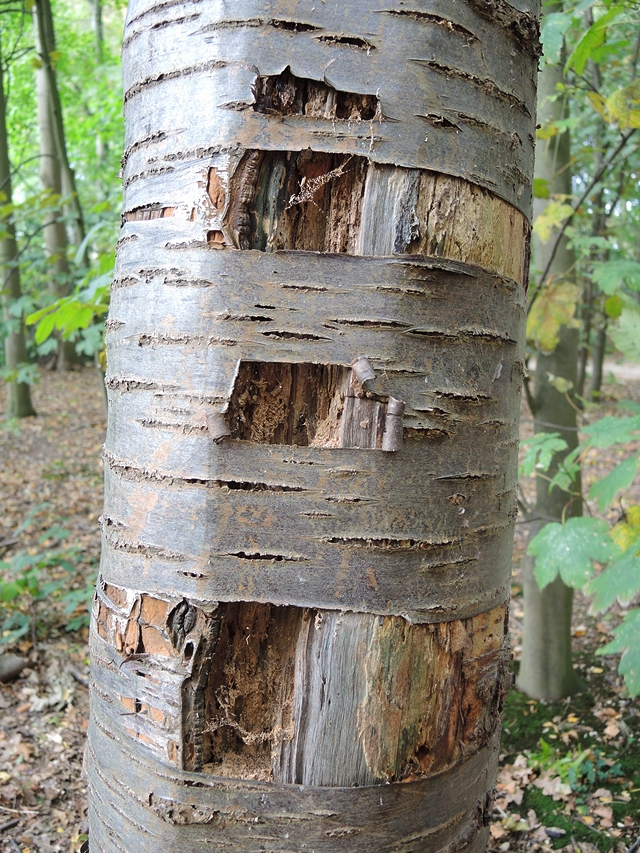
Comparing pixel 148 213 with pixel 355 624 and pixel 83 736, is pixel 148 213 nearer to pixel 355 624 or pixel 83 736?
pixel 355 624

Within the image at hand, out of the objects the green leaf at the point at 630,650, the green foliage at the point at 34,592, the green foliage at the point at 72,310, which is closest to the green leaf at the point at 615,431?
the green leaf at the point at 630,650

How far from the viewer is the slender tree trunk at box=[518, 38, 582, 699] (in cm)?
364

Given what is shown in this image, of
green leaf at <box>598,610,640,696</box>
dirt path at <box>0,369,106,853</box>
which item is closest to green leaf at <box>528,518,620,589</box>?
green leaf at <box>598,610,640,696</box>

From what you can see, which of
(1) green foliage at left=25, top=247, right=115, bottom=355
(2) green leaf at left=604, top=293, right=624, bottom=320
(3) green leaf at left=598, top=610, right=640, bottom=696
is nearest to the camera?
(3) green leaf at left=598, top=610, right=640, bottom=696

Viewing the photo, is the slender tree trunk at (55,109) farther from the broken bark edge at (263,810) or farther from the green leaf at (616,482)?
the broken bark edge at (263,810)

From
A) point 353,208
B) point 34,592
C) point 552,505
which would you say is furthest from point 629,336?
point 34,592

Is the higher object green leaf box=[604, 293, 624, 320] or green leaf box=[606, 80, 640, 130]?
green leaf box=[606, 80, 640, 130]

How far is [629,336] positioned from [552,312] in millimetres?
586

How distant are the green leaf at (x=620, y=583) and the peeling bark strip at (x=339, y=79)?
1332 millimetres

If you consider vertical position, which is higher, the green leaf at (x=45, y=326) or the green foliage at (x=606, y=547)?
the green leaf at (x=45, y=326)

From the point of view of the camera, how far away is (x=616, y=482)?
201 cm

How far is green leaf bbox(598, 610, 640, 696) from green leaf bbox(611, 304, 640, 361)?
1.12m

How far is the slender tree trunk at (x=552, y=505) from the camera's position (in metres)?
3.64

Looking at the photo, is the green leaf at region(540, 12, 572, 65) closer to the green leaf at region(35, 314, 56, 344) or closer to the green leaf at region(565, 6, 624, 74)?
the green leaf at region(565, 6, 624, 74)
